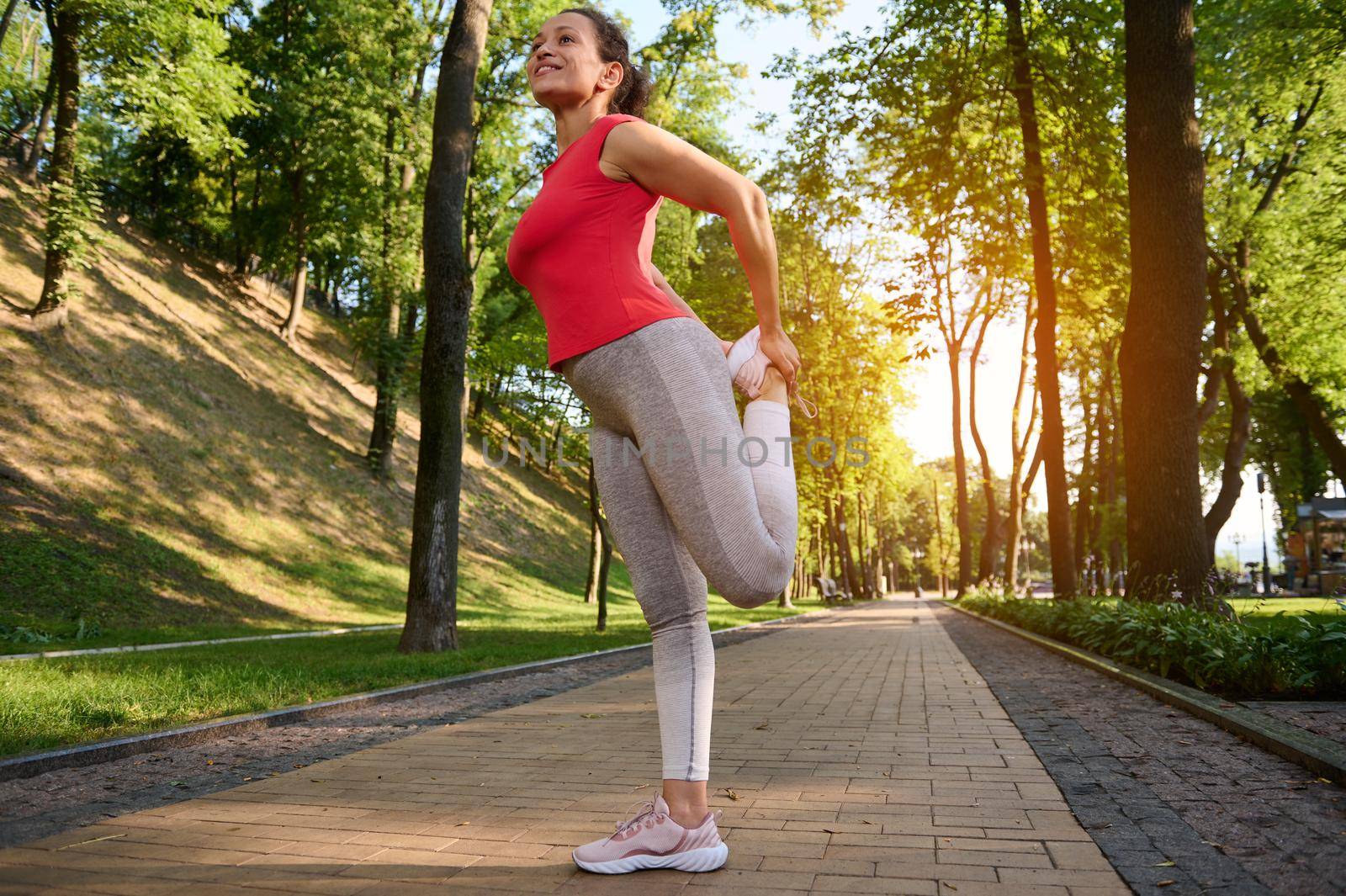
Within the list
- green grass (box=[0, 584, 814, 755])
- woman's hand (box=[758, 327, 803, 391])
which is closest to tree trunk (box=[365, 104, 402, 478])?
green grass (box=[0, 584, 814, 755])

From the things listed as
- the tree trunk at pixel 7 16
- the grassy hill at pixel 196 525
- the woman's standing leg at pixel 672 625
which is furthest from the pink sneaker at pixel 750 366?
Result: the tree trunk at pixel 7 16

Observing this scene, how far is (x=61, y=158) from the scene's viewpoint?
55.6 ft

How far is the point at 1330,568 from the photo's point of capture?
29.8 m

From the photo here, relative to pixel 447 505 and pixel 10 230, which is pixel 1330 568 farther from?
pixel 10 230

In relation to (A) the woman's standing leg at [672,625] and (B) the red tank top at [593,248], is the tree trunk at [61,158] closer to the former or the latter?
(B) the red tank top at [593,248]

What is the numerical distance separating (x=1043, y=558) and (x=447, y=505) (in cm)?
12987

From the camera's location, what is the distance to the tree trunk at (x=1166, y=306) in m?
9.56

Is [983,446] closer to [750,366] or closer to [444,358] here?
[444,358]

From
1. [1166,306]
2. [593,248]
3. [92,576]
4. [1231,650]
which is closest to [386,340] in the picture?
[92,576]

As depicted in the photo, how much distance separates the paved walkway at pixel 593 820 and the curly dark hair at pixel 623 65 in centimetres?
237

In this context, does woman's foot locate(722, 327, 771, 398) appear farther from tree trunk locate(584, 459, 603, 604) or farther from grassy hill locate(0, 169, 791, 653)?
tree trunk locate(584, 459, 603, 604)

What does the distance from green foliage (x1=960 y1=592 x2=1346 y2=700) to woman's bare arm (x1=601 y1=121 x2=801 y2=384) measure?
5.46 meters

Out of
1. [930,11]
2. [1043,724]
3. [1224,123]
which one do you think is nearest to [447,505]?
[1043,724]

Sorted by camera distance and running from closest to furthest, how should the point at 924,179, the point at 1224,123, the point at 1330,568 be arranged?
1. the point at 924,179
2. the point at 1224,123
3. the point at 1330,568
